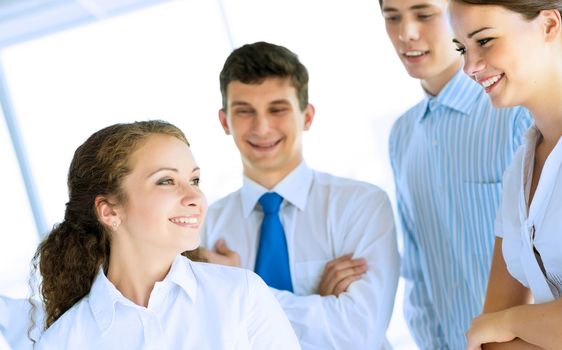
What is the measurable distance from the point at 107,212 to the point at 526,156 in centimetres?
97

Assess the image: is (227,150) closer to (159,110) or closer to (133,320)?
(159,110)

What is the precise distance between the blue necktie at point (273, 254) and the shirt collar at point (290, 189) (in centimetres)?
4

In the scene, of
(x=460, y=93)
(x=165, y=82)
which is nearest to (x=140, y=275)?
(x=460, y=93)

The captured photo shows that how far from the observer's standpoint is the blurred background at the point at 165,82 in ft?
13.6

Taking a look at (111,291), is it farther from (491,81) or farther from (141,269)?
(491,81)

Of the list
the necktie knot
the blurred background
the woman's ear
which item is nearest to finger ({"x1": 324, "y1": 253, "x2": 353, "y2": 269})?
the necktie knot

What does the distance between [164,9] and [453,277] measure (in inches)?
91.0

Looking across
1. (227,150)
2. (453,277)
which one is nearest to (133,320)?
(453,277)

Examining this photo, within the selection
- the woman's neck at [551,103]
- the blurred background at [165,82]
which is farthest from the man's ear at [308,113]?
the blurred background at [165,82]

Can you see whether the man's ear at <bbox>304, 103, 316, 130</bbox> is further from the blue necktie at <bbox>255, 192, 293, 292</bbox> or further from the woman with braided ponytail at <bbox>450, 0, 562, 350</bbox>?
the woman with braided ponytail at <bbox>450, 0, 562, 350</bbox>

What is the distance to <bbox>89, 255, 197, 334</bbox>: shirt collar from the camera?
1.93m

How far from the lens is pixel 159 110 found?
4223 millimetres

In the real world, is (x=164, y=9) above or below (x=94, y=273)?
→ above

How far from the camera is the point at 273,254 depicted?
8.06 ft
